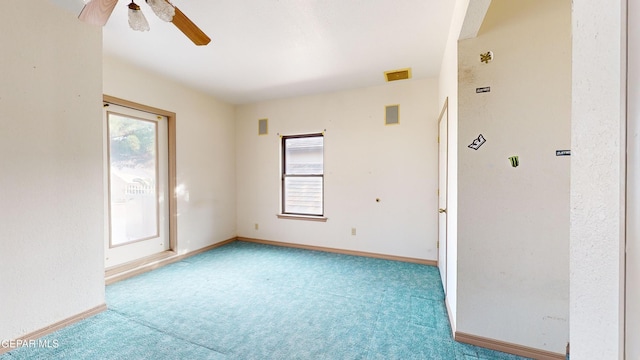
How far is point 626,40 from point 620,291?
44cm

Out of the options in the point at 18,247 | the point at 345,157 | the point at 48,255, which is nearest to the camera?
the point at 18,247

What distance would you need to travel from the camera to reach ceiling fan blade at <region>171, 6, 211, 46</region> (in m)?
1.65

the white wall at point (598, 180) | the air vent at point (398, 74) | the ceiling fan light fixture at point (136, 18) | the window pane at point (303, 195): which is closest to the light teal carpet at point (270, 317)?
the window pane at point (303, 195)

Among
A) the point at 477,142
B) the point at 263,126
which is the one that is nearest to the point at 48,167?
the point at 263,126

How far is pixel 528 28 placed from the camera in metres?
1.69

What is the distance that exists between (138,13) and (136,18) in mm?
31

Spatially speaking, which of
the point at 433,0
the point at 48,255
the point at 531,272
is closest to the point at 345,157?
the point at 433,0

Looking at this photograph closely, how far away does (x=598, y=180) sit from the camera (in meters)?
0.51

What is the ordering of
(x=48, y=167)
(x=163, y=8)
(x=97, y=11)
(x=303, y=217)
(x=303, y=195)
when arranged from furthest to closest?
(x=303, y=195) → (x=303, y=217) → (x=48, y=167) → (x=97, y=11) → (x=163, y=8)

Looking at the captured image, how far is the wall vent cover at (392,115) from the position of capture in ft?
11.9

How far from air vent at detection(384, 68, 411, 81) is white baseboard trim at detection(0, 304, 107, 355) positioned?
12.7ft

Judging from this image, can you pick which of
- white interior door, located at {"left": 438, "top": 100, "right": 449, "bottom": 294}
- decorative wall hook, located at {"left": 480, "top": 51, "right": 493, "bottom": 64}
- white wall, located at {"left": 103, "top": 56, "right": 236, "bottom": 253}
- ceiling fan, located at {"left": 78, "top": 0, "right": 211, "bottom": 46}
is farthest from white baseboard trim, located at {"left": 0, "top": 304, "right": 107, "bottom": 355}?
decorative wall hook, located at {"left": 480, "top": 51, "right": 493, "bottom": 64}

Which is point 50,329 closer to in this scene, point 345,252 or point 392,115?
point 345,252

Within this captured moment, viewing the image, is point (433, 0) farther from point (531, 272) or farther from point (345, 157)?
point (345, 157)
